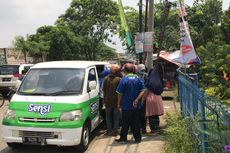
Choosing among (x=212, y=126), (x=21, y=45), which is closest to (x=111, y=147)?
(x=212, y=126)

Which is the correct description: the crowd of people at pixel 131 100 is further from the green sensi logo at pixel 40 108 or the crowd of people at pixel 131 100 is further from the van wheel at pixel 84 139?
the green sensi logo at pixel 40 108

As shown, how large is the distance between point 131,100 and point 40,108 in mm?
1899

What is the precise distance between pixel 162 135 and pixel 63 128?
2721mm

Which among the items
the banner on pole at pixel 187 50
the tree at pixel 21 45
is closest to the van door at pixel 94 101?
the banner on pole at pixel 187 50

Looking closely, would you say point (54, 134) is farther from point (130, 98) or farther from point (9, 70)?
point (9, 70)

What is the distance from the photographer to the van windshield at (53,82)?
8.63 meters

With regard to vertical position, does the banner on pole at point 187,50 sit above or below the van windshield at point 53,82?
above

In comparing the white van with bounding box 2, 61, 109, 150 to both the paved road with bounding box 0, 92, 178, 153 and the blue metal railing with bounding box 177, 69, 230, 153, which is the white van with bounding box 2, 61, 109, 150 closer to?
the paved road with bounding box 0, 92, 178, 153

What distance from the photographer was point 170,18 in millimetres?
27766

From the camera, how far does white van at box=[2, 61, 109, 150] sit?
308 inches

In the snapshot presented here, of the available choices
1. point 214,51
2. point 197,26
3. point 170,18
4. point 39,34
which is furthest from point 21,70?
point 39,34

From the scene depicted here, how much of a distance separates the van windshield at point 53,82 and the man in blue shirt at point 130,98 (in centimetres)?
90

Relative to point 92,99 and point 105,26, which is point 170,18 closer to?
point 92,99

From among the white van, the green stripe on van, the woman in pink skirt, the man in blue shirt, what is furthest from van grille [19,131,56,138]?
the woman in pink skirt
